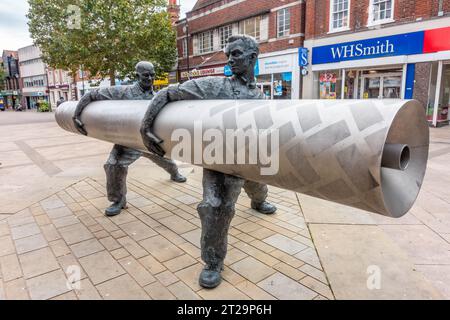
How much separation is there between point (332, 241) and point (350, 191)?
2.02m

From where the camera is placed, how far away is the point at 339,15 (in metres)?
14.4

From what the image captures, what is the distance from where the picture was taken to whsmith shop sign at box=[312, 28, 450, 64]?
37.9 ft

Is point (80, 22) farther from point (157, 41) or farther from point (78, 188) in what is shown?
point (78, 188)

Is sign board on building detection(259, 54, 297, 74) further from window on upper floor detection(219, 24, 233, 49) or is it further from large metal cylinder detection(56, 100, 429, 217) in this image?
large metal cylinder detection(56, 100, 429, 217)

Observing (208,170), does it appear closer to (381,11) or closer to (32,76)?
(381,11)

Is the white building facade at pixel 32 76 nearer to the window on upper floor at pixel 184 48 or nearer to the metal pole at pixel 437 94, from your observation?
the window on upper floor at pixel 184 48

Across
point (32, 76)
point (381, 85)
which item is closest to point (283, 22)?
point (381, 85)

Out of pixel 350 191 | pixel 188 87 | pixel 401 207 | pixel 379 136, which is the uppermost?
pixel 188 87

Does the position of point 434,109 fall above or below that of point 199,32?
below

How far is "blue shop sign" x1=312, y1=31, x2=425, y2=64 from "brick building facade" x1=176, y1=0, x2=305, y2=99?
5.25 ft

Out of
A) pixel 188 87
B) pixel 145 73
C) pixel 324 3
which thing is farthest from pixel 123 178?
pixel 324 3

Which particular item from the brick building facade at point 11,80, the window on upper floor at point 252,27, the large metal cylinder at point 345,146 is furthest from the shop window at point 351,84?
the brick building facade at point 11,80

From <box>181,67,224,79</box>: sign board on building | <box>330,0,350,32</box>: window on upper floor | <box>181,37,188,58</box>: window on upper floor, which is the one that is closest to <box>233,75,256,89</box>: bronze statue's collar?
<box>330,0,350,32</box>: window on upper floor

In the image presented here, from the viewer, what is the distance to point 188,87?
2.35m
